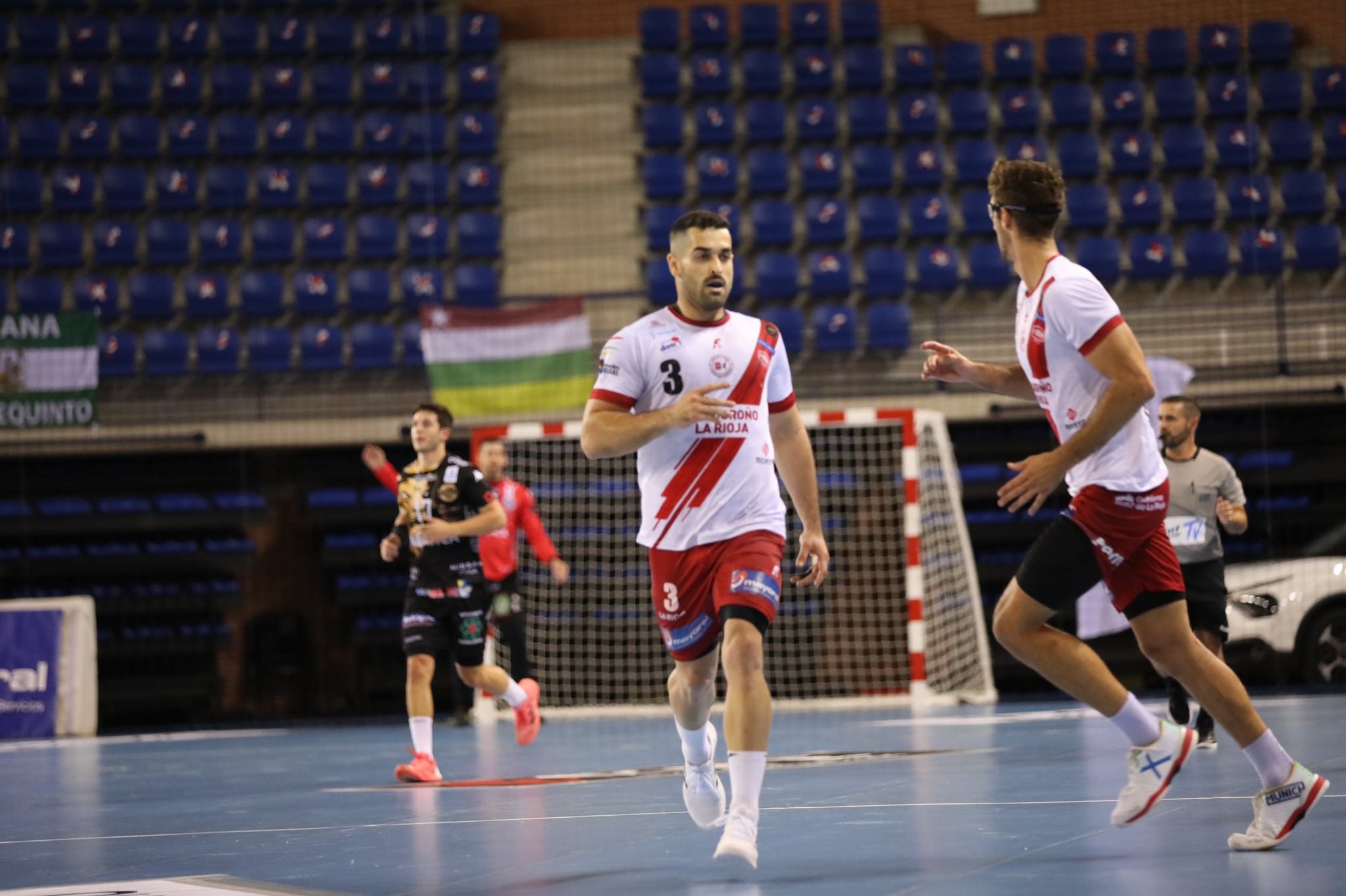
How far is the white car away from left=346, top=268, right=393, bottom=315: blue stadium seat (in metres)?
10.4

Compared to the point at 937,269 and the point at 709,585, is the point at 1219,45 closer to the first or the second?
the point at 937,269

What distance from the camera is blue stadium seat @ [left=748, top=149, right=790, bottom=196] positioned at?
2014 cm

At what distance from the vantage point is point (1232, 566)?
1444 centimetres

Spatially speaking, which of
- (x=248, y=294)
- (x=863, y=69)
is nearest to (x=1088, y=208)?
(x=863, y=69)

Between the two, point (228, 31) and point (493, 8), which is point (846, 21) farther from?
point (228, 31)

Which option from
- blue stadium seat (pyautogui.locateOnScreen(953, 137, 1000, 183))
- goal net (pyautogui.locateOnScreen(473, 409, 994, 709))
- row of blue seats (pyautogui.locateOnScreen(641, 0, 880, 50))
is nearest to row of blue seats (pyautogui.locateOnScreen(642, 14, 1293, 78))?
row of blue seats (pyautogui.locateOnScreen(641, 0, 880, 50))

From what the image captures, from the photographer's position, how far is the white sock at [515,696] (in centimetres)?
1013

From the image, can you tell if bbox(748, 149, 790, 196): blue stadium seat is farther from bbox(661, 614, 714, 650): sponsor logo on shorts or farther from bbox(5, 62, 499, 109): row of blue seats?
bbox(661, 614, 714, 650): sponsor logo on shorts

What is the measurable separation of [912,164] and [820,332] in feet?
9.87

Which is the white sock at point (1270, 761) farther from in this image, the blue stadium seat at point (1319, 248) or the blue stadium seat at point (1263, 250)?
the blue stadium seat at point (1319, 248)

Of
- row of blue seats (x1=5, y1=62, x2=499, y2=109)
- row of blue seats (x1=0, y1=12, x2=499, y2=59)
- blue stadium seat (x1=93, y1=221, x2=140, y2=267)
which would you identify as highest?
row of blue seats (x1=0, y1=12, x2=499, y2=59)

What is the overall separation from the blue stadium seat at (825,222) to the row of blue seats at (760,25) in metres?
2.90

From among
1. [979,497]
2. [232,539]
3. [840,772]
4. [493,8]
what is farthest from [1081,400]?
[493,8]

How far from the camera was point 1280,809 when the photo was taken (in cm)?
501
